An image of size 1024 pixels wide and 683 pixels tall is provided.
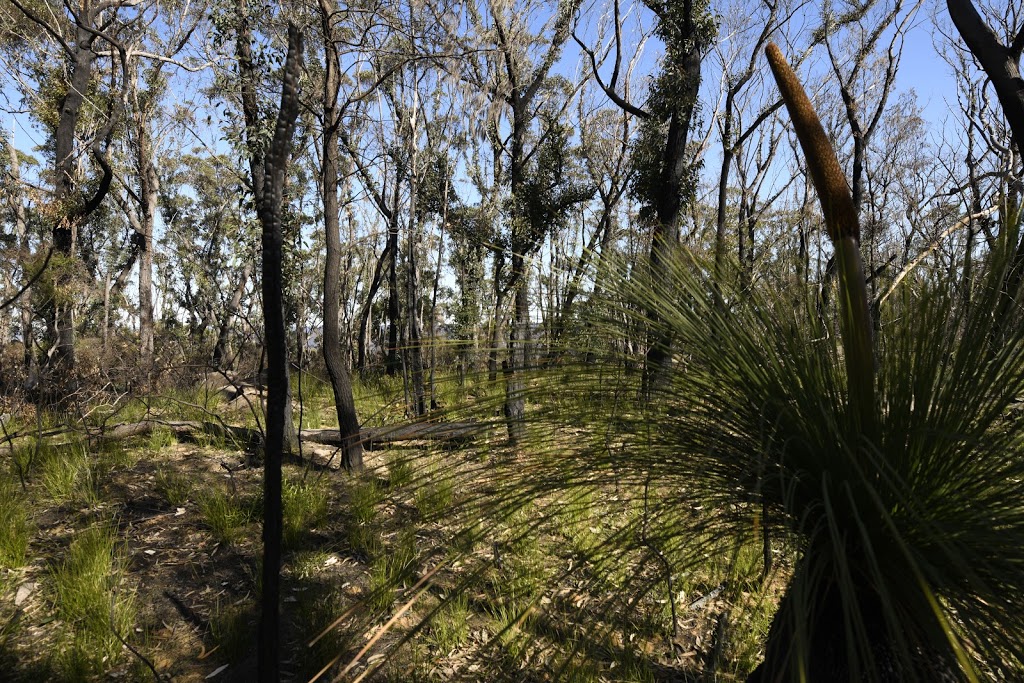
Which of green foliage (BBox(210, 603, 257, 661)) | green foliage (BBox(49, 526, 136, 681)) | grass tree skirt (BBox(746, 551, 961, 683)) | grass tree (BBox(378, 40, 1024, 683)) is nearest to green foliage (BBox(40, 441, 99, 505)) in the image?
green foliage (BBox(49, 526, 136, 681))

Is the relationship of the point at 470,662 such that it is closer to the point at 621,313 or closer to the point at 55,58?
the point at 621,313

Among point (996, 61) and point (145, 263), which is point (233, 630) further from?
point (145, 263)

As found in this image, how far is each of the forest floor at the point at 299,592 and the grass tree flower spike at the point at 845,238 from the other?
87 cm

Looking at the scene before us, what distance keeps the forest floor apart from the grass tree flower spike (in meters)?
0.87

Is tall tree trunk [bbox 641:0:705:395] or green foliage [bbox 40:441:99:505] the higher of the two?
tall tree trunk [bbox 641:0:705:395]

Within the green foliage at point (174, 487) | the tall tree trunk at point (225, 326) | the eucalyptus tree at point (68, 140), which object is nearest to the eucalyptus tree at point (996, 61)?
the green foliage at point (174, 487)

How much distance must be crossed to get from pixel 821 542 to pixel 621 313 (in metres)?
0.87

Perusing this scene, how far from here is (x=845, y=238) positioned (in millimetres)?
1429

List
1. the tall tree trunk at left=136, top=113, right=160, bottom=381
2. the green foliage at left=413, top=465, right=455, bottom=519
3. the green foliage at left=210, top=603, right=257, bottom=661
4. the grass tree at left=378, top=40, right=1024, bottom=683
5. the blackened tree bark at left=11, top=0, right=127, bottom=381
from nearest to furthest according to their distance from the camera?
the grass tree at left=378, top=40, right=1024, bottom=683 < the green foliage at left=413, top=465, right=455, bottom=519 < the green foliage at left=210, top=603, right=257, bottom=661 < the blackened tree bark at left=11, top=0, right=127, bottom=381 < the tall tree trunk at left=136, top=113, right=160, bottom=381

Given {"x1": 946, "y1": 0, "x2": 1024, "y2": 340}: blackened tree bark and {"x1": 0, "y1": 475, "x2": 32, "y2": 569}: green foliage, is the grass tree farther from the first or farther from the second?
{"x1": 0, "y1": 475, "x2": 32, "y2": 569}: green foliage

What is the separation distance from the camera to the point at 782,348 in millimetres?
1490

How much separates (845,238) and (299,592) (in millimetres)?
3492

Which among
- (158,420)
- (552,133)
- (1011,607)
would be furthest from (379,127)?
(1011,607)

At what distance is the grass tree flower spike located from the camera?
4.36ft
